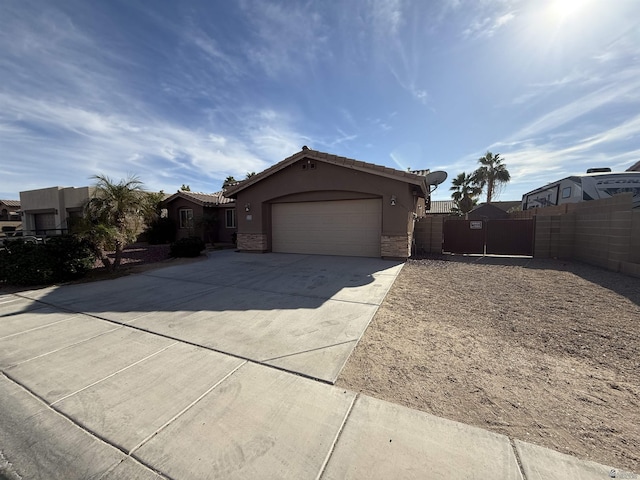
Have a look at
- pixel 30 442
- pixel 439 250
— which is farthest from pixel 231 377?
pixel 439 250

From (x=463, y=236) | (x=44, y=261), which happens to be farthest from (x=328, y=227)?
(x=44, y=261)

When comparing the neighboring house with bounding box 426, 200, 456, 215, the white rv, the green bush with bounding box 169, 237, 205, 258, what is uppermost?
→ the neighboring house with bounding box 426, 200, 456, 215

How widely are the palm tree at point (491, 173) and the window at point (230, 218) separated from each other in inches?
1067

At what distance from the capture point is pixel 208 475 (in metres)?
1.95

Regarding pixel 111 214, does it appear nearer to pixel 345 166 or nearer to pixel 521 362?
pixel 345 166

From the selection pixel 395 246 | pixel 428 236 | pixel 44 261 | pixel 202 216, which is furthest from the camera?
pixel 202 216

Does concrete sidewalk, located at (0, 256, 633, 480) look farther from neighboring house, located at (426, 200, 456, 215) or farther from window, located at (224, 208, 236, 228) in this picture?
neighboring house, located at (426, 200, 456, 215)

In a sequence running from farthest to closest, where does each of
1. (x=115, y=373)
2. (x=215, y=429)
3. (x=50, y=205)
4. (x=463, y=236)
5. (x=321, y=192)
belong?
(x=50, y=205) < (x=463, y=236) < (x=321, y=192) < (x=115, y=373) < (x=215, y=429)

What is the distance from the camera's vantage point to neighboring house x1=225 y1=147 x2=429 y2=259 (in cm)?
1075

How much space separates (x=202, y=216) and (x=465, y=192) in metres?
28.6

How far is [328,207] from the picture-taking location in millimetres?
12258

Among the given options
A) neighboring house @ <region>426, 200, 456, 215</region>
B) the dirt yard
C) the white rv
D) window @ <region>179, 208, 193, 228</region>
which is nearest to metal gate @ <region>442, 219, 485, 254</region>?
the white rv

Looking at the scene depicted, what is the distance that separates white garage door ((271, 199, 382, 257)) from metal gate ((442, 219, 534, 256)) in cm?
394

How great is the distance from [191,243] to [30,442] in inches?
438
